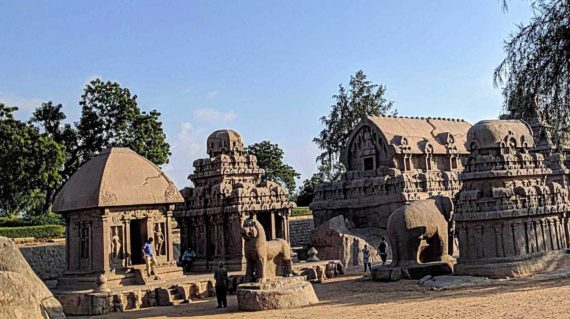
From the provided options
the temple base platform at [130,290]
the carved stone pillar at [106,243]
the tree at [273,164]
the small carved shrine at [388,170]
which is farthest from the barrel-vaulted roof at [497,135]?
the tree at [273,164]

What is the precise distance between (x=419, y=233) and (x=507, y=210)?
2922 millimetres

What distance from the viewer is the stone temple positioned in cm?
2347

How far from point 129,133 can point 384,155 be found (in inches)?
671

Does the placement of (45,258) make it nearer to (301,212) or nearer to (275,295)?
(275,295)

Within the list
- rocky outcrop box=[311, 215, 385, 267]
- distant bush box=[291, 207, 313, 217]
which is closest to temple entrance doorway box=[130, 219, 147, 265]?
rocky outcrop box=[311, 215, 385, 267]

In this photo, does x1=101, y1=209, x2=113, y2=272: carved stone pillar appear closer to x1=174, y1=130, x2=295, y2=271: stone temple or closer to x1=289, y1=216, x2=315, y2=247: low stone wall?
x1=174, y1=130, x2=295, y2=271: stone temple

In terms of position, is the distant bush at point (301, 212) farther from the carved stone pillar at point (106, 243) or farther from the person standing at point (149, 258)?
the carved stone pillar at point (106, 243)

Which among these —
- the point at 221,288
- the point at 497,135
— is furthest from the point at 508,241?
the point at 221,288

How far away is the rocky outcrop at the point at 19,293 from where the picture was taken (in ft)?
25.4

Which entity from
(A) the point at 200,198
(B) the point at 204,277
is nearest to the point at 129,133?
(A) the point at 200,198

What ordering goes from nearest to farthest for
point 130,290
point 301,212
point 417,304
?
point 417,304, point 130,290, point 301,212

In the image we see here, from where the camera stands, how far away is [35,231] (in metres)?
29.1

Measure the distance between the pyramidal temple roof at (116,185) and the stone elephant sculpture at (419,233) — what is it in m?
7.58

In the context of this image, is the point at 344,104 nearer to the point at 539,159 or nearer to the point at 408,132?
the point at 408,132
